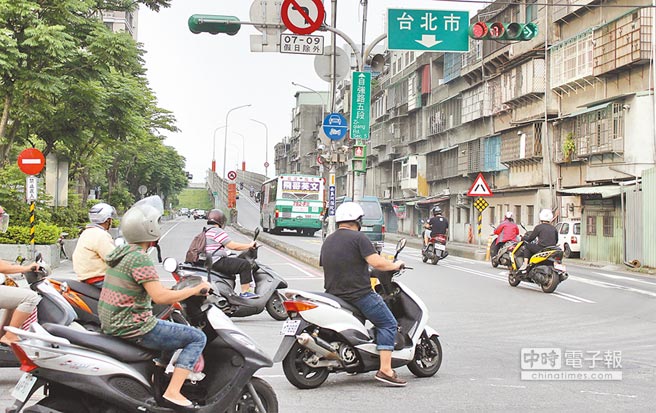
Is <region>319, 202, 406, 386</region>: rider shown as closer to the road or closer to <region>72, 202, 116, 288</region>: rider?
the road

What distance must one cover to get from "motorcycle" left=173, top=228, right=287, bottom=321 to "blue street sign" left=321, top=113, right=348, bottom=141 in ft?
27.8

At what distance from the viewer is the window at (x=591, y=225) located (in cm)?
3500

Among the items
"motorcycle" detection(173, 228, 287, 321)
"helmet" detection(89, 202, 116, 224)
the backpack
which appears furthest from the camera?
the backpack

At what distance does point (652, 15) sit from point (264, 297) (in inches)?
896

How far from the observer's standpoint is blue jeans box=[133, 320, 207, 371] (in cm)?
554

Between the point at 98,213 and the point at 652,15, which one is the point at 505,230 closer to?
the point at 652,15

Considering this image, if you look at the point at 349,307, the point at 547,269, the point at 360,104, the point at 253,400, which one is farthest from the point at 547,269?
the point at 253,400

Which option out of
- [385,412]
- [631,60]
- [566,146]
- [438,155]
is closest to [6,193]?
[385,412]

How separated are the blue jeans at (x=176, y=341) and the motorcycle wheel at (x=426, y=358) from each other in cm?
339

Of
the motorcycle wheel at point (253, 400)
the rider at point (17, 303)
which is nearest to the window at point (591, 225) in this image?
the rider at point (17, 303)

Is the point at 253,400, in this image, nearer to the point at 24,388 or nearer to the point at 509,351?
the point at 24,388

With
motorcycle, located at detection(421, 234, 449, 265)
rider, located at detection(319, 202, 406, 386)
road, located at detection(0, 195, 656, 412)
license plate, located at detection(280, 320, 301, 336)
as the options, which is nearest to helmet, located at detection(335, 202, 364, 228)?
rider, located at detection(319, 202, 406, 386)

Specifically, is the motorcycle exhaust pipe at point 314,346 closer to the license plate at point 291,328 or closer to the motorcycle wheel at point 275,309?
the license plate at point 291,328

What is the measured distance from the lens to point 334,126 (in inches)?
830
